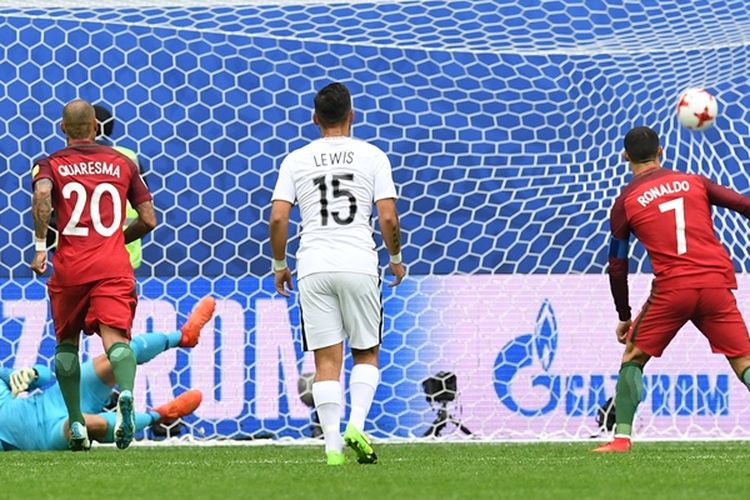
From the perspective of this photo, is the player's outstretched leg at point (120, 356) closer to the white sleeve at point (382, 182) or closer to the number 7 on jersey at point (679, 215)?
the white sleeve at point (382, 182)

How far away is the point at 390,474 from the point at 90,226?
2.11 meters

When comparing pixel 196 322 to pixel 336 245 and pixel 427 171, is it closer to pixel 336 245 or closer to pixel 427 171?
pixel 336 245

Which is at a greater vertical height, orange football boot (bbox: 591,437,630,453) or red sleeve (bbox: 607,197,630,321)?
red sleeve (bbox: 607,197,630,321)

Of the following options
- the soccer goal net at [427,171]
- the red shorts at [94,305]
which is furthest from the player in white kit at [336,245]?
the soccer goal net at [427,171]

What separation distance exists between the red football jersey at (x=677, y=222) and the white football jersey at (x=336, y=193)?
4.21ft

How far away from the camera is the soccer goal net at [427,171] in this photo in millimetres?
8719

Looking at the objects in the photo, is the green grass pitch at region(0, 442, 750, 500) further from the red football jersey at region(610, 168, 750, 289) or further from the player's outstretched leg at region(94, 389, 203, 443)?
the red football jersey at region(610, 168, 750, 289)

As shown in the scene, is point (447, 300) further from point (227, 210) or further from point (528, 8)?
point (528, 8)

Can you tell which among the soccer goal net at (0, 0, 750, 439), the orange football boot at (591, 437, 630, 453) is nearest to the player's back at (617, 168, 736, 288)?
the orange football boot at (591, 437, 630, 453)

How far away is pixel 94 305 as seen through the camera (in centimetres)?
687

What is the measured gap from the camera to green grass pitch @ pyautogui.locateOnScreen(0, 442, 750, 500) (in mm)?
4789

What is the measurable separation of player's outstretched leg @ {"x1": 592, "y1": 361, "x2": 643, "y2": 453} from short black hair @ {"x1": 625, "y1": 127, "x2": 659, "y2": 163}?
888 millimetres

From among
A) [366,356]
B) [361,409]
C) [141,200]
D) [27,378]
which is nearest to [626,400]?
[366,356]

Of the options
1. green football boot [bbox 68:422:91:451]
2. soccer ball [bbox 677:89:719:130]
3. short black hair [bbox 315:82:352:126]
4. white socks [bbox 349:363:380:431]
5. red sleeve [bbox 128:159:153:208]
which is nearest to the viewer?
white socks [bbox 349:363:380:431]
